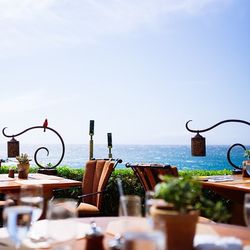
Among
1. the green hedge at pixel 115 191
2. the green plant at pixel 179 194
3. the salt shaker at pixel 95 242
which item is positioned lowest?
the green hedge at pixel 115 191

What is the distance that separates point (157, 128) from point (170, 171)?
82647mm

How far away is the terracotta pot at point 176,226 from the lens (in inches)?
62.6

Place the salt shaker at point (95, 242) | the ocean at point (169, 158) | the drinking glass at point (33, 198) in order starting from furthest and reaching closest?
the ocean at point (169, 158) < the drinking glass at point (33, 198) < the salt shaker at point (95, 242)

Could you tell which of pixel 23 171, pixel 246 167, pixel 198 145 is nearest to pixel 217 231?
pixel 246 167

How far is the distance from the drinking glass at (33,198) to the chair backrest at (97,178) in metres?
2.88

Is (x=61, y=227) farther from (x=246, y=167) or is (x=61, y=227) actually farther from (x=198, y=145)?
(x=198, y=145)

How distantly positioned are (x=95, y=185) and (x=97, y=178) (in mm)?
78

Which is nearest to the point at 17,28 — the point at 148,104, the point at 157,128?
the point at 148,104

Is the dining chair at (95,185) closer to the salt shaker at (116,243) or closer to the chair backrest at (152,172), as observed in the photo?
the chair backrest at (152,172)

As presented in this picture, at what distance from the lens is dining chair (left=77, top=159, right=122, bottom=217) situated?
15.4 feet

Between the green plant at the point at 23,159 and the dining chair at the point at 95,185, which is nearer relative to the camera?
the dining chair at the point at 95,185

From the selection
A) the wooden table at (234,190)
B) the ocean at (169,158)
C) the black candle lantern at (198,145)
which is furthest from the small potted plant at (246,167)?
the ocean at (169,158)

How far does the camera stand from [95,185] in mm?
4918

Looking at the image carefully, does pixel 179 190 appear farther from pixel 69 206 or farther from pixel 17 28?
pixel 17 28
